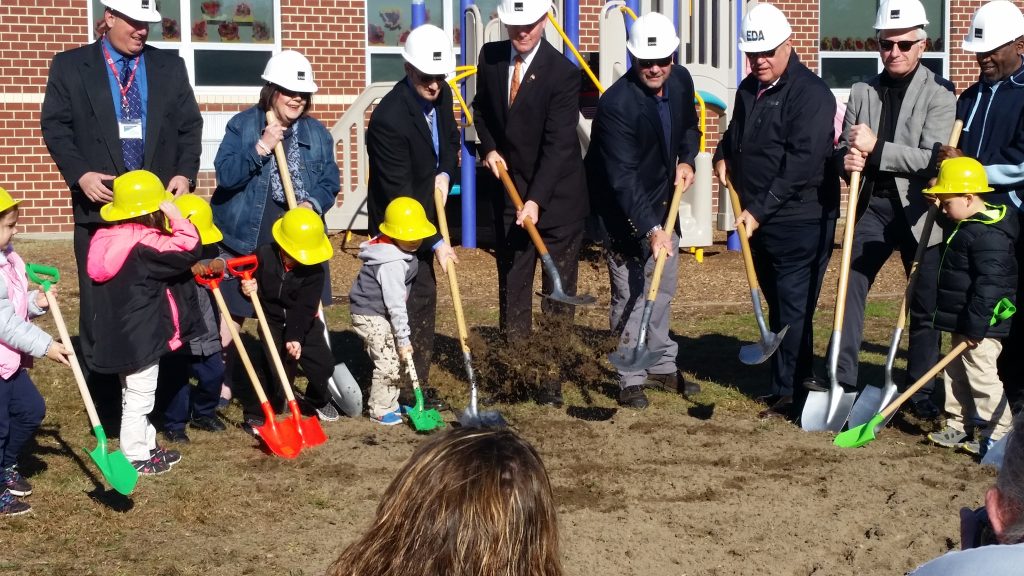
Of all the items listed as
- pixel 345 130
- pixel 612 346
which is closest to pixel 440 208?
pixel 612 346

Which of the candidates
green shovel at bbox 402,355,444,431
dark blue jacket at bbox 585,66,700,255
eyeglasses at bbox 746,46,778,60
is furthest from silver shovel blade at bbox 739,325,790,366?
green shovel at bbox 402,355,444,431

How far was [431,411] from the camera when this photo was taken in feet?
22.7

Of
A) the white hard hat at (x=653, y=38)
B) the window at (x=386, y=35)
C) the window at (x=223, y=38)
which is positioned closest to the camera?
the white hard hat at (x=653, y=38)

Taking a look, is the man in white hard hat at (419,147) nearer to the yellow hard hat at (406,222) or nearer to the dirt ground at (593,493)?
the yellow hard hat at (406,222)

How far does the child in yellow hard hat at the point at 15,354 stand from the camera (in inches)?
212

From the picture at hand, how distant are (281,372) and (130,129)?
1516mm

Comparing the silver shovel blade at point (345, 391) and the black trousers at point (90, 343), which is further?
the silver shovel blade at point (345, 391)

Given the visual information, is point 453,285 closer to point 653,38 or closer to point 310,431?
point 310,431

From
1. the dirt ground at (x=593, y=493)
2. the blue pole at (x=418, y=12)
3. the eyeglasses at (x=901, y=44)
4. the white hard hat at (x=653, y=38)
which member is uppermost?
the blue pole at (x=418, y=12)

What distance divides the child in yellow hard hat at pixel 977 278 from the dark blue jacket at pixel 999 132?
140mm

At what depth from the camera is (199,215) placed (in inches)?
262

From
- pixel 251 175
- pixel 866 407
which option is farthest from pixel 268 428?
pixel 866 407

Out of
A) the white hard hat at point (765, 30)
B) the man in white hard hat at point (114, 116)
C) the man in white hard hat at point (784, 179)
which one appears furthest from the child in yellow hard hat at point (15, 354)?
the white hard hat at point (765, 30)

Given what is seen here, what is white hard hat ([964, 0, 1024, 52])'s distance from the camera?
6.29 m
